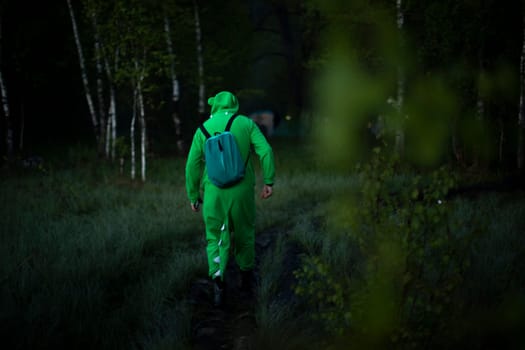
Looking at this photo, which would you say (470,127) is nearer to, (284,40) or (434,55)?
(434,55)

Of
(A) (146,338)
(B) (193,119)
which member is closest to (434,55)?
(A) (146,338)

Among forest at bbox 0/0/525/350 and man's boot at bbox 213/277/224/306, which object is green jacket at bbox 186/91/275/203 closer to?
man's boot at bbox 213/277/224/306

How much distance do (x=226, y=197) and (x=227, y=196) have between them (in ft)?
0.05

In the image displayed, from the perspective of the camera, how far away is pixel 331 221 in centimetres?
670

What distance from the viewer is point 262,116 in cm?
3086

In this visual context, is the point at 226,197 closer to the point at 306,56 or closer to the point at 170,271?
the point at 170,271

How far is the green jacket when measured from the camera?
455 cm

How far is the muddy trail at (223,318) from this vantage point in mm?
3697

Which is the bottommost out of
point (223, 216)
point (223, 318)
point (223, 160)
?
point (223, 318)

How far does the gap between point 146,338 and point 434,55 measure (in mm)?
10116

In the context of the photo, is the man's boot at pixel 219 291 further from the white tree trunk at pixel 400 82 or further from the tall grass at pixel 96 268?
the white tree trunk at pixel 400 82

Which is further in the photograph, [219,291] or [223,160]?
[219,291]

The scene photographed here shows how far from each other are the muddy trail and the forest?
1.0 inches

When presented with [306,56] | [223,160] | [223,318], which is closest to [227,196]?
[223,160]
